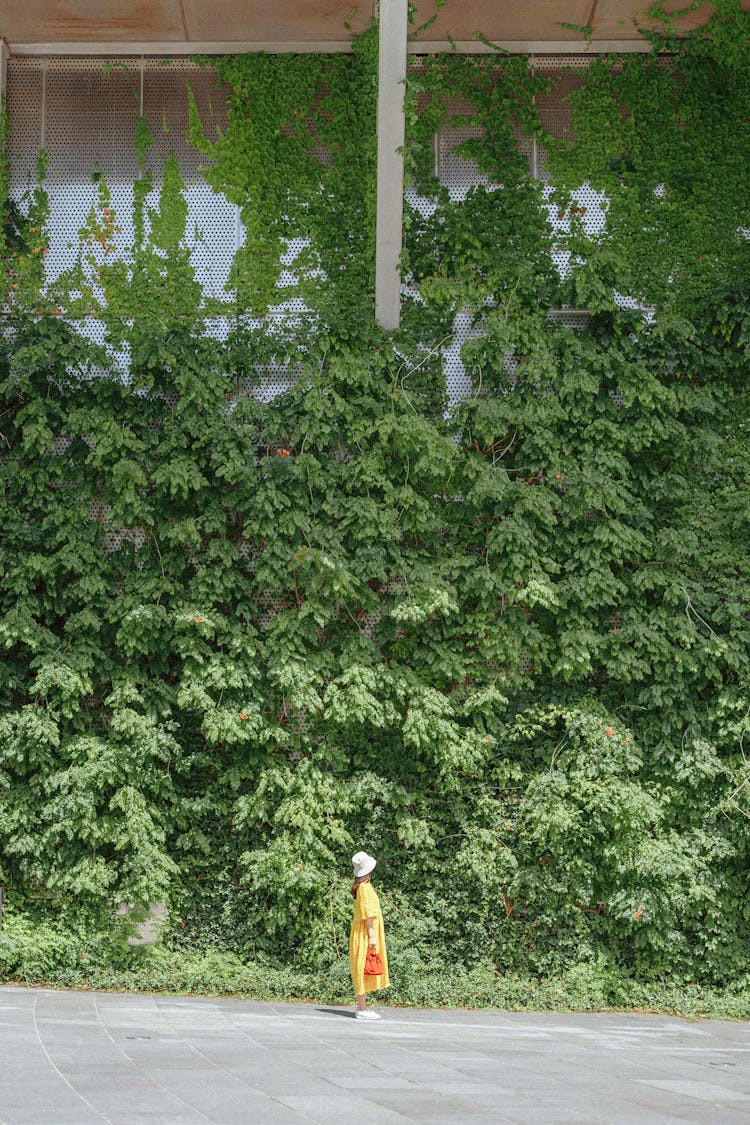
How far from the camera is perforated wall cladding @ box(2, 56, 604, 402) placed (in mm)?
12188

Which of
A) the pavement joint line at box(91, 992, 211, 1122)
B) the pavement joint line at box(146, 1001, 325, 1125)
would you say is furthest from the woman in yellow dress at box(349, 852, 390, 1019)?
the pavement joint line at box(91, 992, 211, 1122)

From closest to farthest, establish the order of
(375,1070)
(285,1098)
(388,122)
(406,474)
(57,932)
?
(285,1098), (375,1070), (388,122), (57,932), (406,474)

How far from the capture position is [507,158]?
12234 mm

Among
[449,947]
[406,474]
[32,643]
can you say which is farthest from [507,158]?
[449,947]

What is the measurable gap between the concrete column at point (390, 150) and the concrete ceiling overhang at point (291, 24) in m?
2.89

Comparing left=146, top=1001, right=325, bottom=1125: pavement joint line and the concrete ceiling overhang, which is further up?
the concrete ceiling overhang

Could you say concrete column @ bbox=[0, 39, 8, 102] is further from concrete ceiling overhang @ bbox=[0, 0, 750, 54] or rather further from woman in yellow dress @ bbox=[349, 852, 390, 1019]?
woman in yellow dress @ bbox=[349, 852, 390, 1019]

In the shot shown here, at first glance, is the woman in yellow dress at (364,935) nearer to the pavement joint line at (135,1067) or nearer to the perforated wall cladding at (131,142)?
the pavement joint line at (135,1067)

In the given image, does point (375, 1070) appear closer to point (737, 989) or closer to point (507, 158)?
point (737, 989)

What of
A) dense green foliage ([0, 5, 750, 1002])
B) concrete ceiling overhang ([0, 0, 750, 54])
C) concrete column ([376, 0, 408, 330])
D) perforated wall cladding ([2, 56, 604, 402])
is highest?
concrete ceiling overhang ([0, 0, 750, 54])

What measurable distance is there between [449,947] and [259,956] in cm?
181

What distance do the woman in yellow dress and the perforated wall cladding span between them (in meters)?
5.96

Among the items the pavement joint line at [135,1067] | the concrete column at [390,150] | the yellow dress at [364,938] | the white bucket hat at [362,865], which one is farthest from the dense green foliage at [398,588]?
the pavement joint line at [135,1067]

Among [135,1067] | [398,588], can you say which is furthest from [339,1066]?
[398,588]
